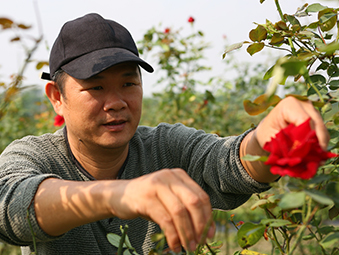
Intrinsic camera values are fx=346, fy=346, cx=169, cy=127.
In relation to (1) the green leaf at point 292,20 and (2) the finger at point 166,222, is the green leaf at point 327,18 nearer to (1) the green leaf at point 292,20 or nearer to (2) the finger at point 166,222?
(1) the green leaf at point 292,20

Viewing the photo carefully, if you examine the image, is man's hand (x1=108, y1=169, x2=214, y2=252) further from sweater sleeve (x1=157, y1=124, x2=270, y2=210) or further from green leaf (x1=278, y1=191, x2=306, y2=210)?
sweater sleeve (x1=157, y1=124, x2=270, y2=210)

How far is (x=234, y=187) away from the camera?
4.49ft

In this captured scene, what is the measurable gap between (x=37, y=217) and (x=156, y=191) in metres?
0.43

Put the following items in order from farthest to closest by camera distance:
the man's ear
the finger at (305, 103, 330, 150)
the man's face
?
the man's ear, the man's face, the finger at (305, 103, 330, 150)

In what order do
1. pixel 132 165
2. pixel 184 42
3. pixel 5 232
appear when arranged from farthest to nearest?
pixel 184 42 < pixel 132 165 < pixel 5 232

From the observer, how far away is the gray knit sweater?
994mm

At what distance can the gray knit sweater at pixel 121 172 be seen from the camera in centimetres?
99

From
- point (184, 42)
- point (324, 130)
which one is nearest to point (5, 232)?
point (324, 130)

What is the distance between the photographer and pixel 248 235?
844 millimetres

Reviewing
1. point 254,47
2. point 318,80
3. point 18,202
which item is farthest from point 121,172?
point 318,80

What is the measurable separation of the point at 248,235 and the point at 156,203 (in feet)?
0.97

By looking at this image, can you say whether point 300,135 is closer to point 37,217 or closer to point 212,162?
point 37,217

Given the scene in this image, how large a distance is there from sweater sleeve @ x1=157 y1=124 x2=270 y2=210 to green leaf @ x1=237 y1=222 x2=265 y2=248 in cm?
37

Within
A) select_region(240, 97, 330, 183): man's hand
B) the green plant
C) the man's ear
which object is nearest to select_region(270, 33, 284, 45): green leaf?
the green plant
